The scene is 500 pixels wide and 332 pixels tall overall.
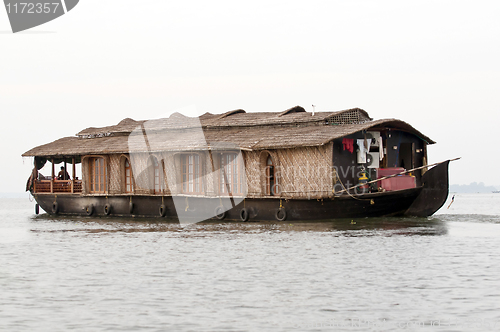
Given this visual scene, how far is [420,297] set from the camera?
8.08m

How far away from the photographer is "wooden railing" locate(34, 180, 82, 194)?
23734 millimetres

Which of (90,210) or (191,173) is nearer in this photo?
(191,173)

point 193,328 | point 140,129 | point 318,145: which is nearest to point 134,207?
point 140,129

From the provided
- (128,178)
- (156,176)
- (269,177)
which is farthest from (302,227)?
(128,178)

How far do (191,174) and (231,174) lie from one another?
1.70 m

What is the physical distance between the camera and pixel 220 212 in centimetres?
1855

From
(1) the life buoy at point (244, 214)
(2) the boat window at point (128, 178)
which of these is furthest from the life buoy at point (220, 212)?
(2) the boat window at point (128, 178)

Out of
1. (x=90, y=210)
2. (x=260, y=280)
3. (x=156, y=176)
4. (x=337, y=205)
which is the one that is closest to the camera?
(x=260, y=280)

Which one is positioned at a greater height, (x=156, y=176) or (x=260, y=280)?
(x=156, y=176)

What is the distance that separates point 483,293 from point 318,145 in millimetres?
8274

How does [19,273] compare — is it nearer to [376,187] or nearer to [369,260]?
[369,260]

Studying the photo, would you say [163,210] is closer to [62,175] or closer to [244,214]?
[244,214]

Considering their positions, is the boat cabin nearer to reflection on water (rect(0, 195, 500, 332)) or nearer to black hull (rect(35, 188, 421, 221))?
black hull (rect(35, 188, 421, 221))

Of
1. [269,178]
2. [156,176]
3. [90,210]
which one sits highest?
[156,176]
